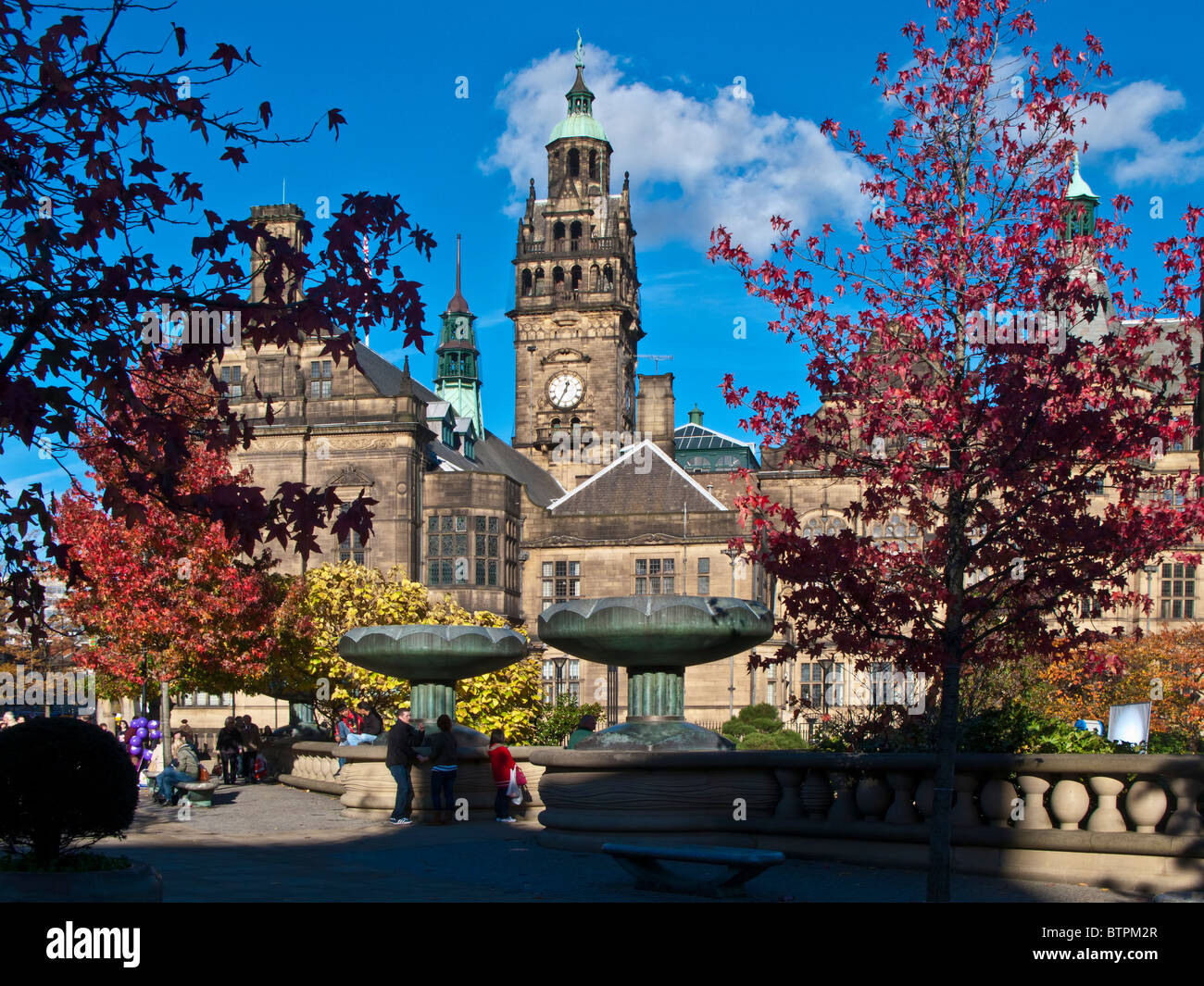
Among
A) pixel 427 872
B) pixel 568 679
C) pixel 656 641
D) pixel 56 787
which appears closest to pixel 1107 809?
pixel 656 641

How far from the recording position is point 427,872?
12.5 metres

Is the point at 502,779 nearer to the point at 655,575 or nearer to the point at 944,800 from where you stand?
the point at 944,800

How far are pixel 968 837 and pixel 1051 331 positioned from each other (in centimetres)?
436

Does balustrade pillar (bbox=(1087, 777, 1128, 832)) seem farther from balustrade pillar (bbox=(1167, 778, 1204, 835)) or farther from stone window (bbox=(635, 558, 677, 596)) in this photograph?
stone window (bbox=(635, 558, 677, 596))

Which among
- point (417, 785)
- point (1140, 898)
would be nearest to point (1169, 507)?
point (1140, 898)

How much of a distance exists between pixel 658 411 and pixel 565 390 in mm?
10049

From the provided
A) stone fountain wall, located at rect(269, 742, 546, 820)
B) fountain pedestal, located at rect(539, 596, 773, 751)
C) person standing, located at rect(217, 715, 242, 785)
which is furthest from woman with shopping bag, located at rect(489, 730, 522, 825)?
person standing, located at rect(217, 715, 242, 785)

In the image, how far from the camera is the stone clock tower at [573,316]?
71.9 m

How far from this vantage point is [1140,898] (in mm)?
10438

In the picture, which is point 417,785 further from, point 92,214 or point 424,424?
point 424,424

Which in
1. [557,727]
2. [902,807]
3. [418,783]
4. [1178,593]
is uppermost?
[902,807]

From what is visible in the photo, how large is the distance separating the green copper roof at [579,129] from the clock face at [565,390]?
13.6 m

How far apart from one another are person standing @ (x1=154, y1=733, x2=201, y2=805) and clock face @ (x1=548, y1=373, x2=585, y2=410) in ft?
162

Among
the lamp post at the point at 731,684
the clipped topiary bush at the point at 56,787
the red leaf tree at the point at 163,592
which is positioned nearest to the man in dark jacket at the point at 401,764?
the clipped topiary bush at the point at 56,787
